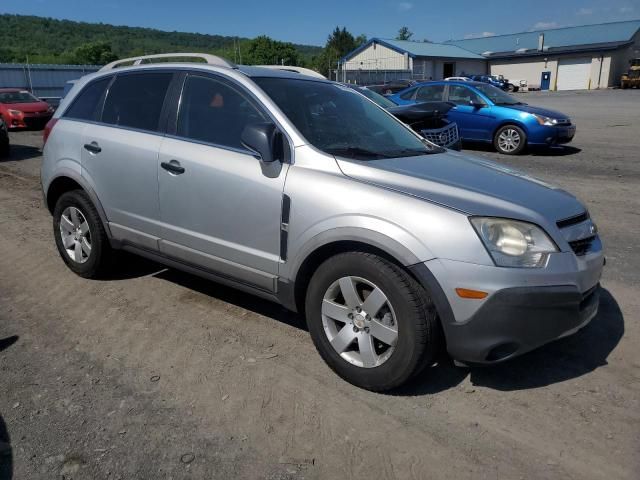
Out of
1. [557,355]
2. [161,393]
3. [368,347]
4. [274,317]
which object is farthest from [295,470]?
[557,355]

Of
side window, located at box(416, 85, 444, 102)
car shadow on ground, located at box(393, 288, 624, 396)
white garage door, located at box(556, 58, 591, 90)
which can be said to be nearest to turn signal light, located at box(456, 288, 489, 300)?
car shadow on ground, located at box(393, 288, 624, 396)

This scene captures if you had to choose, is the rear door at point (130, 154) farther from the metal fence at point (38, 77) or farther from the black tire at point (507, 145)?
the metal fence at point (38, 77)

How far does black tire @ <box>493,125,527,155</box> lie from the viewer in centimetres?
1227

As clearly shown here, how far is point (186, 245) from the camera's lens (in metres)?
3.90

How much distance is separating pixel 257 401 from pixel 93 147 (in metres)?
2.61

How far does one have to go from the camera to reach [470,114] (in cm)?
1297

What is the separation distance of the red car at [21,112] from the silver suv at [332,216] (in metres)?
16.2

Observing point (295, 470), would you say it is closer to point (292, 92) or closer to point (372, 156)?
point (372, 156)

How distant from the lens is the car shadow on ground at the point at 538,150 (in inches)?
493

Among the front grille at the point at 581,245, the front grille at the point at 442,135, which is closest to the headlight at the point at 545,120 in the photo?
the front grille at the point at 442,135

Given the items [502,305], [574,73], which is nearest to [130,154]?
[502,305]

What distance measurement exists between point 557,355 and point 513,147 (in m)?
9.81

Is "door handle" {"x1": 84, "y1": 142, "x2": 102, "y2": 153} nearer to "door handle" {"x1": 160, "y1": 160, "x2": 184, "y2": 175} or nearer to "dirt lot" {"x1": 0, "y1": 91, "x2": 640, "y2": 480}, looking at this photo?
"door handle" {"x1": 160, "y1": 160, "x2": 184, "y2": 175}

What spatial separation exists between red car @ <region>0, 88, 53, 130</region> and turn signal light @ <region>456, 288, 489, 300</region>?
1948cm
